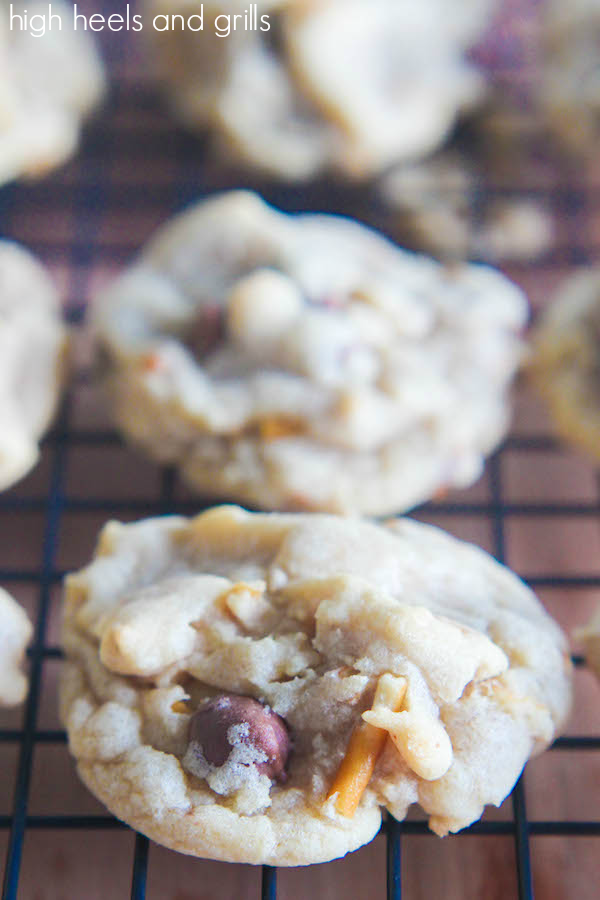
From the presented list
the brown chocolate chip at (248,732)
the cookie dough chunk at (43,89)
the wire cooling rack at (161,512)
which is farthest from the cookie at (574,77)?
the brown chocolate chip at (248,732)

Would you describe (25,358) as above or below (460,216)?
below

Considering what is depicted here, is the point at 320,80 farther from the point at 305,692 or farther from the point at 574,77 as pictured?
the point at 305,692

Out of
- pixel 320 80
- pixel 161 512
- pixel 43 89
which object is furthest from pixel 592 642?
pixel 43 89

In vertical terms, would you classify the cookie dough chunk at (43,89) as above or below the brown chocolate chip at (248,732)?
above

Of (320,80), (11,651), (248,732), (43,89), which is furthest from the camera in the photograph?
(43,89)

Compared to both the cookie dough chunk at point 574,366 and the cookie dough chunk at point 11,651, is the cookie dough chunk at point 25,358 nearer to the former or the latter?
the cookie dough chunk at point 11,651

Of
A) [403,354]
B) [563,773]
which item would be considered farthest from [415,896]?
[403,354]

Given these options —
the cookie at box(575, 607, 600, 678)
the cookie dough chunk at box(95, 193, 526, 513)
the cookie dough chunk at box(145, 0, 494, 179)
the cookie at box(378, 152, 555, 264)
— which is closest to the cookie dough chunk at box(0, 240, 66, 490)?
the cookie dough chunk at box(95, 193, 526, 513)
